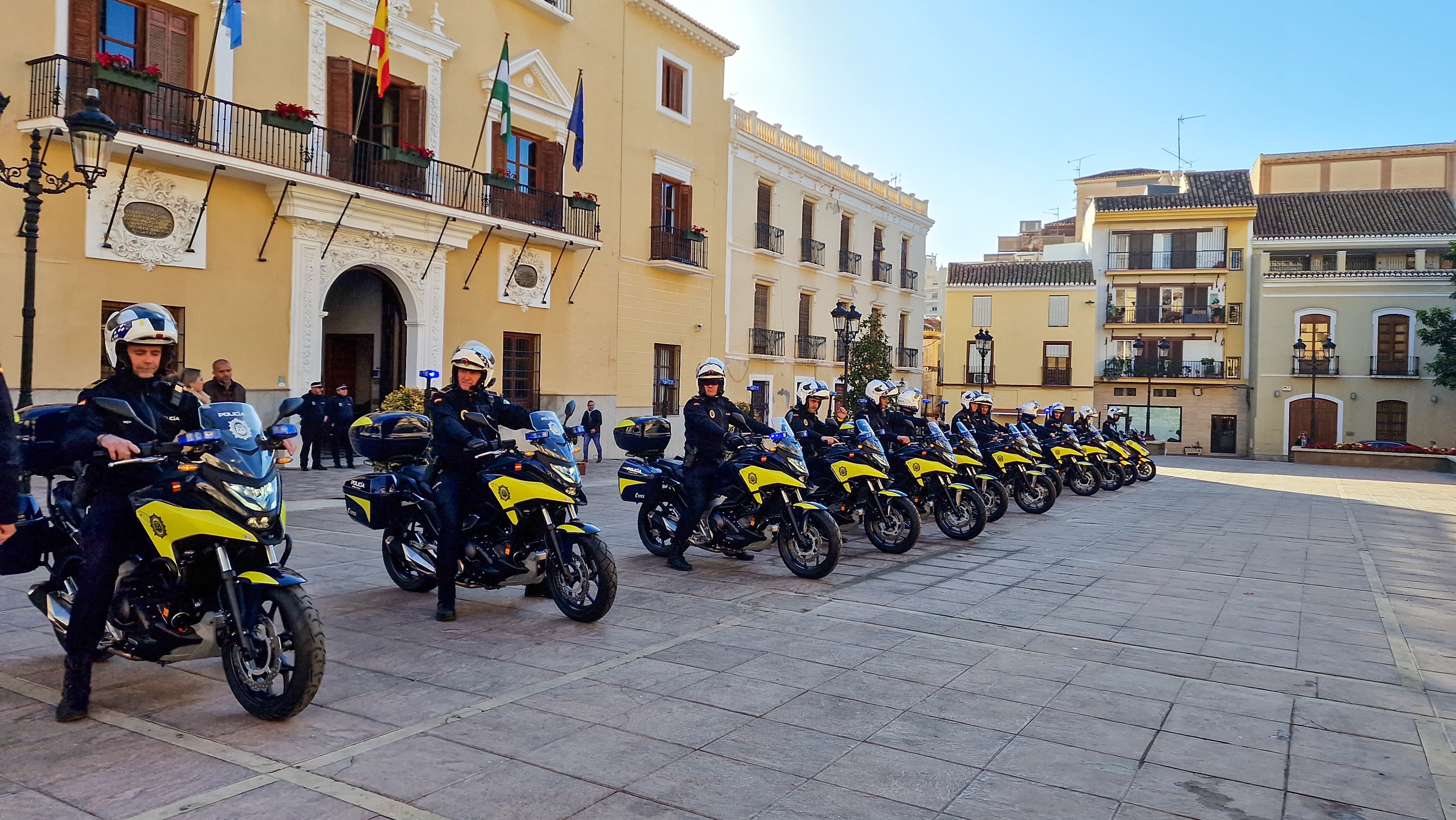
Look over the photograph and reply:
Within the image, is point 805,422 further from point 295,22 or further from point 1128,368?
point 1128,368

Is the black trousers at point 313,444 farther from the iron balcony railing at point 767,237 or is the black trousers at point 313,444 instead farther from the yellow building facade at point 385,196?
the iron balcony railing at point 767,237

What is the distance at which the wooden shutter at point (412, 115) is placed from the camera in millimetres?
19016

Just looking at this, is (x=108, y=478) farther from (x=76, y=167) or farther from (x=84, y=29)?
(x=84, y=29)

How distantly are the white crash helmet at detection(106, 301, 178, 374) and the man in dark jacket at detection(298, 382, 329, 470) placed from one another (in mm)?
12042

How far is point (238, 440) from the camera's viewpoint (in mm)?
4242

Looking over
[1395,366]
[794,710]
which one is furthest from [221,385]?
[1395,366]

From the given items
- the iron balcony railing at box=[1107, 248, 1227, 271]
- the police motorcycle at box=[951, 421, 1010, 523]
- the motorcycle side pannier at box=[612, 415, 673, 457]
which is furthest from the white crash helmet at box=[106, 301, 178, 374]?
the iron balcony railing at box=[1107, 248, 1227, 271]

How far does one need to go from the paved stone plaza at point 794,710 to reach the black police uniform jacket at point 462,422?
106 centimetres

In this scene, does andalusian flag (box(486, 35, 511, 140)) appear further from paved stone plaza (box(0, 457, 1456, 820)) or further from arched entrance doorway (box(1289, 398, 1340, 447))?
arched entrance doorway (box(1289, 398, 1340, 447))

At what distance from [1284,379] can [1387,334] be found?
4378 millimetres

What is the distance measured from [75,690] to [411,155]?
15.2 m

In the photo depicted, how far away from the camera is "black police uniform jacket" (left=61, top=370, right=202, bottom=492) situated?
4.18m

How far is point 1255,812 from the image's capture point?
12.0 ft

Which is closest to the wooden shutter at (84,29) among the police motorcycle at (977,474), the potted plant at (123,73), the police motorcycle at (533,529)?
the potted plant at (123,73)
